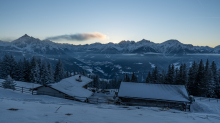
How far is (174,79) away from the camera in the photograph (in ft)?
161

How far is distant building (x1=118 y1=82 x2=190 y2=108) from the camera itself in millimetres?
24828

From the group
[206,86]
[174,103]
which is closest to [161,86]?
[174,103]

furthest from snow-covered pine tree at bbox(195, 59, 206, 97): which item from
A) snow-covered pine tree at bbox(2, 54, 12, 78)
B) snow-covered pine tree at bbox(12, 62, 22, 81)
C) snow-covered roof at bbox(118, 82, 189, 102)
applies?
snow-covered pine tree at bbox(2, 54, 12, 78)

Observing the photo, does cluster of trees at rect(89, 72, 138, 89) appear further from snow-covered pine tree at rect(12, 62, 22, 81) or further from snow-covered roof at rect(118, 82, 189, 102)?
snow-covered pine tree at rect(12, 62, 22, 81)

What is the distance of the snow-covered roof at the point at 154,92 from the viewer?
25391mm

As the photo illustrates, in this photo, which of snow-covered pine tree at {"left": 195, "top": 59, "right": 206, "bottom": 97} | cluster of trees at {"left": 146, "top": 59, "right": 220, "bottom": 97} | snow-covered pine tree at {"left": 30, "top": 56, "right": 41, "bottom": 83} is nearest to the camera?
cluster of trees at {"left": 146, "top": 59, "right": 220, "bottom": 97}

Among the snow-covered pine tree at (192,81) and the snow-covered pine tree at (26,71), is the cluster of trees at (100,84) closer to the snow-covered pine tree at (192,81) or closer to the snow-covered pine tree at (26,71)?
the snow-covered pine tree at (26,71)

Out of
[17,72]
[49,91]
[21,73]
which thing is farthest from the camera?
[21,73]

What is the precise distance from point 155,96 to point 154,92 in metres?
1.68

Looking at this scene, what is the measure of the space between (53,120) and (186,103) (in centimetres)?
2572

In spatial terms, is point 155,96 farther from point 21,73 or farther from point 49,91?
point 21,73

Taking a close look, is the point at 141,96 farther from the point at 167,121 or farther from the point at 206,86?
the point at 206,86

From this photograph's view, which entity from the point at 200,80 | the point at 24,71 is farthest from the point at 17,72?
the point at 200,80

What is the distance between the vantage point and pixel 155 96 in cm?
2573
